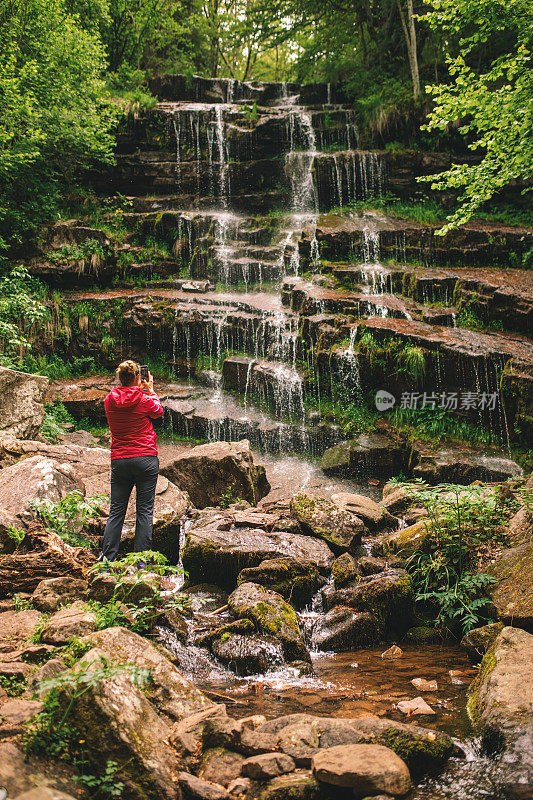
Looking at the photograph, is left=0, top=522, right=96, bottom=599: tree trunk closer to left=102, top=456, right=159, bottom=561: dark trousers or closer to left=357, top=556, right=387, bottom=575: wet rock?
left=102, top=456, right=159, bottom=561: dark trousers

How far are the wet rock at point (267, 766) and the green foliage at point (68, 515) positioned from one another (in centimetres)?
330

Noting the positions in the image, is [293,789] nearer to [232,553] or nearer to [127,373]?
[232,553]

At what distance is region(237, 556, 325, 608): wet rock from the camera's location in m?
5.04

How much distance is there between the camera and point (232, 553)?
538 cm

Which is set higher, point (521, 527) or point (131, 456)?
point (131, 456)

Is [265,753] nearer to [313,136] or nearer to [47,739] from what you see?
[47,739]

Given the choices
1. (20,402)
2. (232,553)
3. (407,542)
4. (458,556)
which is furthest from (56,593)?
(20,402)

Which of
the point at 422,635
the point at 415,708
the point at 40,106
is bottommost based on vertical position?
the point at 422,635

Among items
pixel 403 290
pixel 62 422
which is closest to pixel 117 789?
pixel 62 422

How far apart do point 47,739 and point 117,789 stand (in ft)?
1.30

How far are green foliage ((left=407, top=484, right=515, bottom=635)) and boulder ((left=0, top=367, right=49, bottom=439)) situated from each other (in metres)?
6.20

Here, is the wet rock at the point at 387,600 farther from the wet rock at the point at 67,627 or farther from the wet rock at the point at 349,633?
the wet rock at the point at 67,627

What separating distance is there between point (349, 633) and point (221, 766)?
2.33 meters

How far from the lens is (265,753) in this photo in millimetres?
2523
